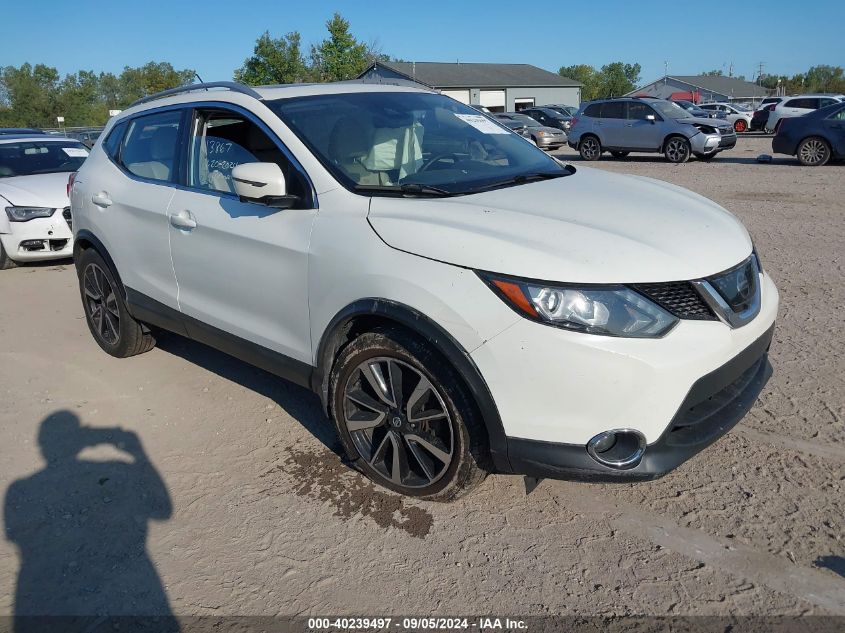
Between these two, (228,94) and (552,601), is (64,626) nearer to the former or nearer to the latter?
(552,601)

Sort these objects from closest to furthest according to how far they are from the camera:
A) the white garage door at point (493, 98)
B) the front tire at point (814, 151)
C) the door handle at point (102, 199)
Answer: the door handle at point (102, 199), the front tire at point (814, 151), the white garage door at point (493, 98)

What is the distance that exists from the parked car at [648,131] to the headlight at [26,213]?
603 inches

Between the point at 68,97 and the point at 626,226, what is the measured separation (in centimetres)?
6854

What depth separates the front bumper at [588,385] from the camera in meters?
2.40

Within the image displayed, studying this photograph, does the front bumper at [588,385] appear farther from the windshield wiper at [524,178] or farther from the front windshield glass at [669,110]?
the front windshield glass at [669,110]

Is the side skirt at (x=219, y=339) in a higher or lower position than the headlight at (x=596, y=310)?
lower

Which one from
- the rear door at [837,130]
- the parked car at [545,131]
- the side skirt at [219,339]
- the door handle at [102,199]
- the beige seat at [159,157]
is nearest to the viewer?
the side skirt at [219,339]

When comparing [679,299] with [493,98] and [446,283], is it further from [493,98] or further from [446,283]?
[493,98]

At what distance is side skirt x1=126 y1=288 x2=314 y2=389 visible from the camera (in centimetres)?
345

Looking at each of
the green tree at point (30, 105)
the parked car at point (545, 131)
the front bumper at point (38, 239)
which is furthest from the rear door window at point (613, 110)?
the green tree at point (30, 105)

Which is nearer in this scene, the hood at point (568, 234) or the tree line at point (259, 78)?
the hood at point (568, 234)

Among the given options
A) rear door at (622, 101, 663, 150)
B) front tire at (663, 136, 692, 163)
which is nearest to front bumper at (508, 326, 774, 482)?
front tire at (663, 136, 692, 163)

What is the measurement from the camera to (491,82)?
5772 centimetres

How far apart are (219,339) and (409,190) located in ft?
4.91
